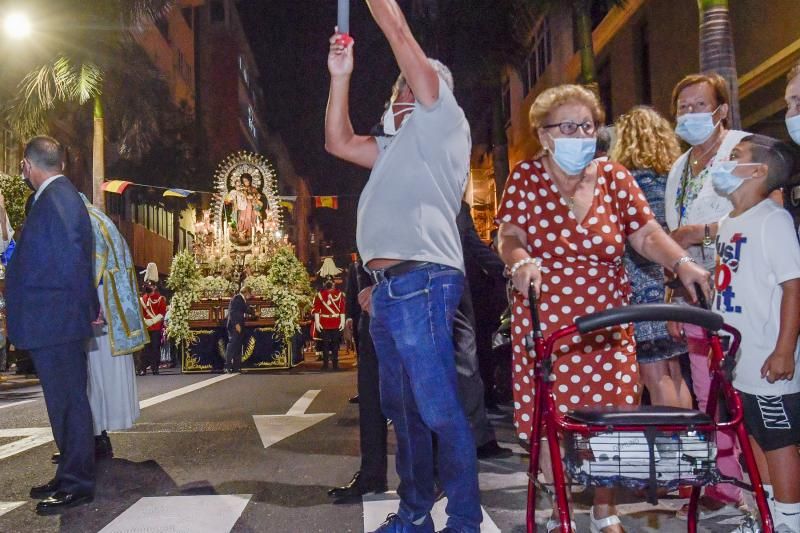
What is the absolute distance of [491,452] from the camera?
5.87 metres

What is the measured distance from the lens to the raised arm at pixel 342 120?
3223 mm

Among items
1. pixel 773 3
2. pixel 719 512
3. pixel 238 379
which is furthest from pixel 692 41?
pixel 719 512

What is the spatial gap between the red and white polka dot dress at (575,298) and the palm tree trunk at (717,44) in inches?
298

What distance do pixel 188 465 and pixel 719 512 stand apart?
134 inches

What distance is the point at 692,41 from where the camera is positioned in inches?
A: 647

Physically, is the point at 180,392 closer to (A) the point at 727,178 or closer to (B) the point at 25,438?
(B) the point at 25,438

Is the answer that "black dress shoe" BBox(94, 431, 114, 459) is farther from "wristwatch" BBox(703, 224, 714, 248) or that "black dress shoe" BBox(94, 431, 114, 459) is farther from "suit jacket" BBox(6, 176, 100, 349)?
"wristwatch" BBox(703, 224, 714, 248)

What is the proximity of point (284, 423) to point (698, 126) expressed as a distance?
4.92m

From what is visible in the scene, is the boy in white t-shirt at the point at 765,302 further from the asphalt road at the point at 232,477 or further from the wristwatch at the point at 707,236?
the asphalt road at the point at 232,477

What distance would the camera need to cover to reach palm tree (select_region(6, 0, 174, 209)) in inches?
850

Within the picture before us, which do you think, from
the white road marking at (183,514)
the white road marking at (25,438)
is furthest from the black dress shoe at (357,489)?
the white road marking at (25,438)

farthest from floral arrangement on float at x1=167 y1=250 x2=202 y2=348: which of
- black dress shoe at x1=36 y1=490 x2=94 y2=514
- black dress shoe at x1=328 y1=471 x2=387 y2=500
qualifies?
black dress shoe at x1=328 y1=471 x2=387 y2=500

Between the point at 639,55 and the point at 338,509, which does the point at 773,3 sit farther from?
the point at 338,509

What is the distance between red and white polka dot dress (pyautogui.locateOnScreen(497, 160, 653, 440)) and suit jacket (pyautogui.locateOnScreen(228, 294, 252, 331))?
43.0 feet
